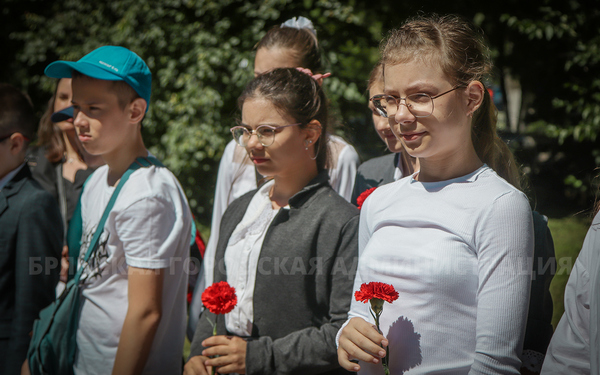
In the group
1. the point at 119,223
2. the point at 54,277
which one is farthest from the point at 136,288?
the point at 54,277

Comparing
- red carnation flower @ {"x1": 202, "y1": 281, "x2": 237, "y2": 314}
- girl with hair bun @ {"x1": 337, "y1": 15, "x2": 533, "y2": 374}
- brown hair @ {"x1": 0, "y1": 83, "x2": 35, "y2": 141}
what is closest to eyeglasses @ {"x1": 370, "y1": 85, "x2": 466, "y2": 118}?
girl with hair bun @ {"x1": 337, "y1": 15, "x2": 533, "y2": 374}

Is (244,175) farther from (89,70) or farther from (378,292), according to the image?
(378,292)

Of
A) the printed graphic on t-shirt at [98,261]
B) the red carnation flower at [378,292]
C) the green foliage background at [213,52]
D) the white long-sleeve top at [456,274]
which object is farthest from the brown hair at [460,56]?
the green foliage background at [213,52]

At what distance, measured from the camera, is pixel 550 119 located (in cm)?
939

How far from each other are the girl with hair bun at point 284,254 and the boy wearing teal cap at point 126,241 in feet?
0.65

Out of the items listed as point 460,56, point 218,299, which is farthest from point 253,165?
point 460,56

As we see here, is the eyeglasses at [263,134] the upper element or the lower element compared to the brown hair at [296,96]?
lower

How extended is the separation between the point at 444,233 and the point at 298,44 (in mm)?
1841

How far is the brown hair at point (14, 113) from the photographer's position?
110 inches

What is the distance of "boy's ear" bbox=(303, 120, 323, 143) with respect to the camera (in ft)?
7.49

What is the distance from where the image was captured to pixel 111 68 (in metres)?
2.35

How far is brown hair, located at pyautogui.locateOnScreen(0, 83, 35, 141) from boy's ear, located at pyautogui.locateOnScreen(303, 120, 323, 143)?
1.71 metres

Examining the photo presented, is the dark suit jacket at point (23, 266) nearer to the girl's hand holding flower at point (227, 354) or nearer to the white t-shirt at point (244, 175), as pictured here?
the white t-shirt at point (244, 175)

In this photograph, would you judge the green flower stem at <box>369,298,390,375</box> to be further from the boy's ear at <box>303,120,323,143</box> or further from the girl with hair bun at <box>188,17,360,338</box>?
the girl with hair bun at <box>188,17,360,338</box>
